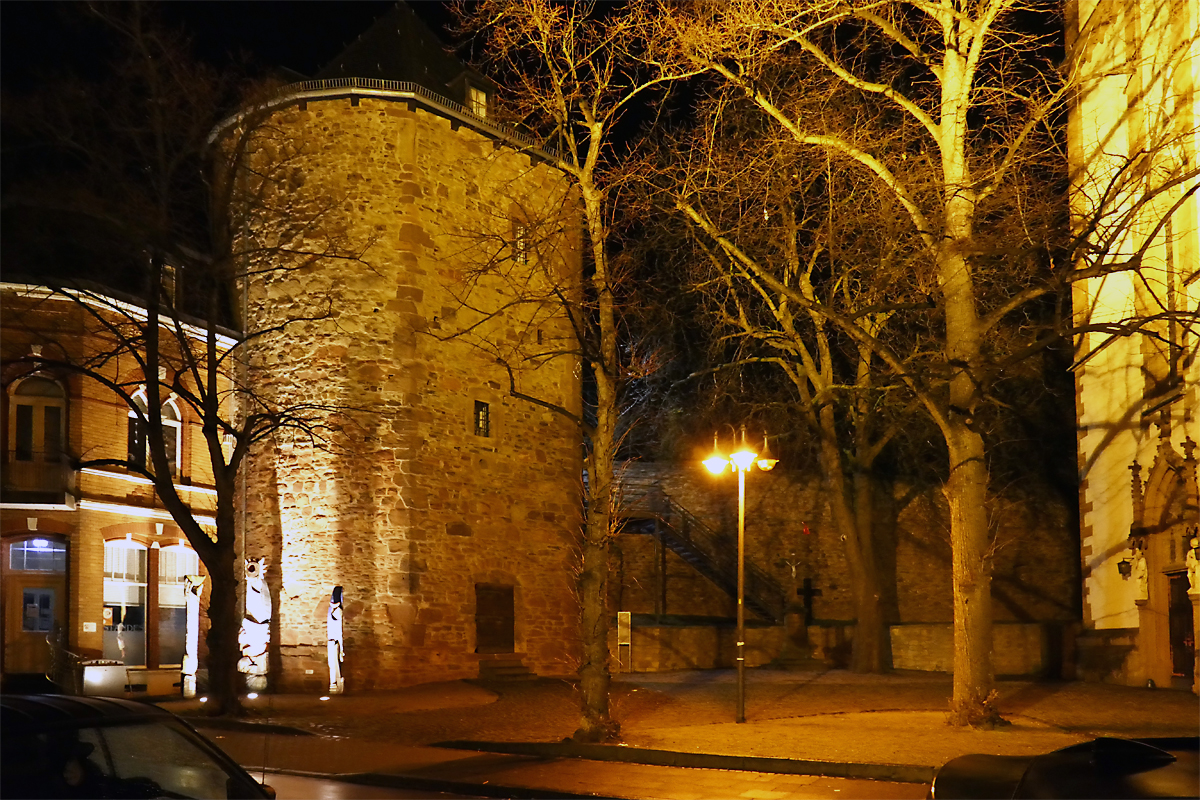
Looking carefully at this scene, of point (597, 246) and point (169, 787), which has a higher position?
point (597, 246)

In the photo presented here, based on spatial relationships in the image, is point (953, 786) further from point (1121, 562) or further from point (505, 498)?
point (505, 498)

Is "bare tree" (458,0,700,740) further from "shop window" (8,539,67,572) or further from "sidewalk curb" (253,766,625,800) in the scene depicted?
"shop window" (8,539,67,572)

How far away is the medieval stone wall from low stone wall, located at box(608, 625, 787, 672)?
9.78ft

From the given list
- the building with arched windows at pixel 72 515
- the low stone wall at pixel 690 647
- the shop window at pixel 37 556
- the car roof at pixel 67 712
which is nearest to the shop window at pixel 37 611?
the building with arched windows at pixel 72 515

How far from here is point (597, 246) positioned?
53.4 feet

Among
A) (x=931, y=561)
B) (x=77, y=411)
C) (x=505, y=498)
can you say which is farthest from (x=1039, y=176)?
(x=77, y=411)

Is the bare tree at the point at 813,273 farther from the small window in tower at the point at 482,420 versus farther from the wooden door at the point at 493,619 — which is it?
the wooden door at the point at 493,619

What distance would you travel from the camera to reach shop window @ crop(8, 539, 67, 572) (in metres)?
24.5

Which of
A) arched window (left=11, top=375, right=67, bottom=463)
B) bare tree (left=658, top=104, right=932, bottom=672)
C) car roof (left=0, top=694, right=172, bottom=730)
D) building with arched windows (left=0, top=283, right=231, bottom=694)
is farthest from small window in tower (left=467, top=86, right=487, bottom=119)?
car roof (left=0, top=694, right=172, bottom=730)

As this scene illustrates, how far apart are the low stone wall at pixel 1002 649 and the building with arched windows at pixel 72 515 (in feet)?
56.9

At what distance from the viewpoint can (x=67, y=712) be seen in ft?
18.0

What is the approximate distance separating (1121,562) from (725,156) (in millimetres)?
11218

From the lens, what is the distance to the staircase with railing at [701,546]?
33.6m

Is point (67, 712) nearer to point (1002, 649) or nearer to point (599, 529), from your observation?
point (599, 529)
